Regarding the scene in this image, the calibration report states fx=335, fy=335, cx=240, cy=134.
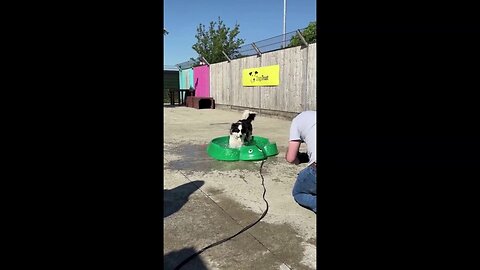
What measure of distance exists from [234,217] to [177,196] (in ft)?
2.98

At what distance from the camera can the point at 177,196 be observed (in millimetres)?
3801

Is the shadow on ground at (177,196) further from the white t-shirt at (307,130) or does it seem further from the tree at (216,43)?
the tree at (216,43)

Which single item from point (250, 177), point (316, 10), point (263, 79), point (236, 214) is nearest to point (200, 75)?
point (263, 79)

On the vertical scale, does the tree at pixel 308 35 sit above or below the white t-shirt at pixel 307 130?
above

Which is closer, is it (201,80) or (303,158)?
(303,158)

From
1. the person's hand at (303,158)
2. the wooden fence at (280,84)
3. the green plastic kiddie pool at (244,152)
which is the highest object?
the wooden fence at (280,84)

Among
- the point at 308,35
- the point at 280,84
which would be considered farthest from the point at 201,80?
the point at 280,84

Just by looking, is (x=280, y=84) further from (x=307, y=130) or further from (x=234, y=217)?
(x=234, y=217)

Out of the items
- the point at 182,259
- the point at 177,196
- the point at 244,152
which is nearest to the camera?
the point at 182,259

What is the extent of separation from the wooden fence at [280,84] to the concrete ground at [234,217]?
5.05 metres

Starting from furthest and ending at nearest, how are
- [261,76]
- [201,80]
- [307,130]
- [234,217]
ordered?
[201,80]
[261,76]
[307,130]
[234,217]

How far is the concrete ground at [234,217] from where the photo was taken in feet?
7.79

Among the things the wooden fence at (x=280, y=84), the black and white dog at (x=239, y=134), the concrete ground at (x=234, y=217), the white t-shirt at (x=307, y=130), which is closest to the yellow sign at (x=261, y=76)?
the wooden fence at (x=280, y=84)

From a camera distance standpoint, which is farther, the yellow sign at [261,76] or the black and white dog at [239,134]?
the yellow sign at [261,76]
